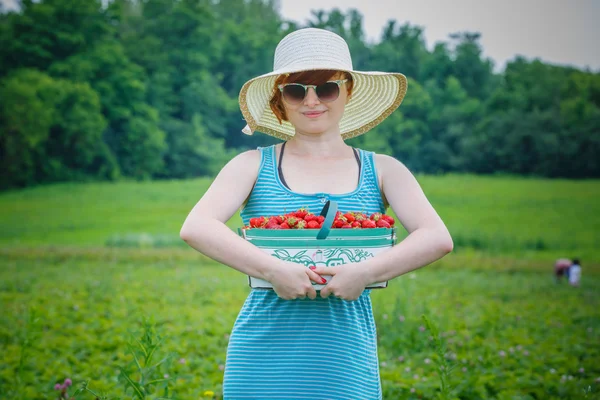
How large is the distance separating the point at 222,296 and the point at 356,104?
16.2 feet

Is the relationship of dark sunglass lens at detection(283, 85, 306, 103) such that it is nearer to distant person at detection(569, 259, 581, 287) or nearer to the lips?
the lips

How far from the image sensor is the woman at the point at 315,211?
1.74 metres

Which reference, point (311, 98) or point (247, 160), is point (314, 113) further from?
point (247, 160)

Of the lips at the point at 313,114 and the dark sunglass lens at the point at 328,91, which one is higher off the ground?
the dark sunglass lens at the point at 328,91

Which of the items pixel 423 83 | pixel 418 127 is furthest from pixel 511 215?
pixel 423 83

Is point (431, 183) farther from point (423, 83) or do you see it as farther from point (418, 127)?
point (423, 83)

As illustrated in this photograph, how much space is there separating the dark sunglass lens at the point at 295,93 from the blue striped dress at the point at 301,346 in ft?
0.87

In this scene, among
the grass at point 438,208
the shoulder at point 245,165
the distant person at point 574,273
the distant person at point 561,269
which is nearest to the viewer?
the shoulder at point 245,165

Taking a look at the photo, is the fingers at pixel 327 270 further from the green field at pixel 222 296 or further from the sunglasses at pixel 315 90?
the green field at pixel 222 296

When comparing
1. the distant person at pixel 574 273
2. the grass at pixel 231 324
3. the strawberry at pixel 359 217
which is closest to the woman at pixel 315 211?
the strawberry at pixel 359 217

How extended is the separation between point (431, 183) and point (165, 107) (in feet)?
15.8

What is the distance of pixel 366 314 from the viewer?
2016mm

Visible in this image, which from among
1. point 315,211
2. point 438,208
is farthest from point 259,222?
point 438,208

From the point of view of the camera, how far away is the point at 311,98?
204 cm
